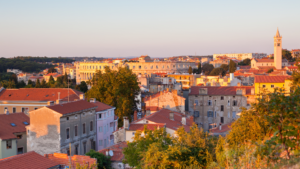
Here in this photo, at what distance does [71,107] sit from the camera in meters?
26.7

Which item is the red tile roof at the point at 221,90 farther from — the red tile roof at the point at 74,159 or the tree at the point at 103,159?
the red tile roof at the point at 74,159

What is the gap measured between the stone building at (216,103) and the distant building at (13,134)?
72.1 ft

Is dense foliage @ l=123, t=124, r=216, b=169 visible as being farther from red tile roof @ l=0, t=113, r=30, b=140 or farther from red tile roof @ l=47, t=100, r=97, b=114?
red tile roof @ l=0, t=113, r=30, b=140

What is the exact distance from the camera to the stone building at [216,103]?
138 ft

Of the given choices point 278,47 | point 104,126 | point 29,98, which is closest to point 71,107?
point 104,126

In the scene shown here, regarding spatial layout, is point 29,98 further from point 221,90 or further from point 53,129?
point 221,90

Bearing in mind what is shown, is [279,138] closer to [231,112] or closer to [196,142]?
[196,142]

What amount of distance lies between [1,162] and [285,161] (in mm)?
13673

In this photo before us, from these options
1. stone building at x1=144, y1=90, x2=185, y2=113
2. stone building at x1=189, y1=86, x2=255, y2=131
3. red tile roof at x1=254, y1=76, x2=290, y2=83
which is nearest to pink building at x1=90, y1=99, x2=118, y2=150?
stone building at x1=144, y1=90, x2=185, y2=113

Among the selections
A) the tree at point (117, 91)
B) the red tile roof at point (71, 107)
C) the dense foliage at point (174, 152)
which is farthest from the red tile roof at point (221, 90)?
the dense foliage at point (174, 152)

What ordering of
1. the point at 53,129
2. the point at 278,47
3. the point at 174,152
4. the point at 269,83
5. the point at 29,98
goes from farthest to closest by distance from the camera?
the point at 278,47
the point at 269,83
the point at 29,98
the point at 53,129
the point at 174,152

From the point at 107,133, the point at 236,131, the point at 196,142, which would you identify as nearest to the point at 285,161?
→ the point at 236,131

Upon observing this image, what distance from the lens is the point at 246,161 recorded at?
8.90 m

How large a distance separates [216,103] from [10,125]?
25833 mm
